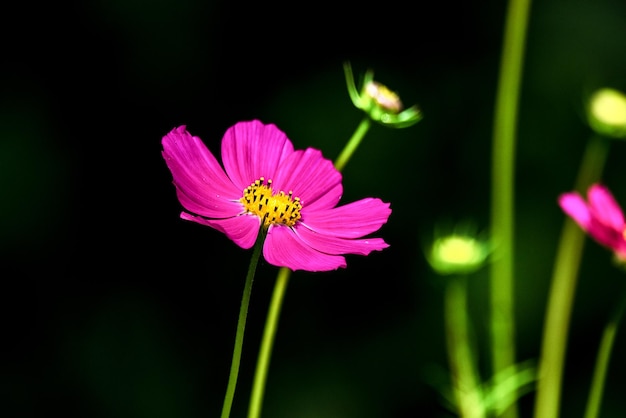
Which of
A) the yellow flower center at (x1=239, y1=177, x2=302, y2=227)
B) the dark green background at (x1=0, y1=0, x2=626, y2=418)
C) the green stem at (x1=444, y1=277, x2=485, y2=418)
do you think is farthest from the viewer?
the dark green background at (x1=0, y1=0, x2=626, y2=418)

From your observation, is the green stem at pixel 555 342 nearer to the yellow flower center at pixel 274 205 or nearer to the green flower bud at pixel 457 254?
the green flower bud at pixel 457 254

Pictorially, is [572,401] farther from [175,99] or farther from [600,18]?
[175,99]

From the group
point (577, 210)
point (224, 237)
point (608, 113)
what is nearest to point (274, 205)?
point (577, 210)

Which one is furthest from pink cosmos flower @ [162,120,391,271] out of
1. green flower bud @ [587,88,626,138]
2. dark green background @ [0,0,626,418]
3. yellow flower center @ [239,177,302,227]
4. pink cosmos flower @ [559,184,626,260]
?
dark green background @ [0,0,626,418]

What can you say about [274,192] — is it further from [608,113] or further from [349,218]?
[608,113]

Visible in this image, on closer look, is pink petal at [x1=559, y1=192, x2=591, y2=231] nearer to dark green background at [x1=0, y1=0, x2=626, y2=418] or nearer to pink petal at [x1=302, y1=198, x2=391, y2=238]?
pink petal at [x1=302, y1=198, x2=391, y2=238]

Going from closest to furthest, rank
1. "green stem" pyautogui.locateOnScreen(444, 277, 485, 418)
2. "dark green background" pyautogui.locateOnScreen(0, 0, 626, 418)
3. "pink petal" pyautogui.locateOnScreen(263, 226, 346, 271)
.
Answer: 1. "pink petal" pyautogui.locateOnScreen(263, 226, 346, 271)
2. "green stem" pyautogui.locateOnScreen(444, 277, 485, 418)
3. "dark green background" pyautogui.locateOnScreen(0, 0, 626, 418)

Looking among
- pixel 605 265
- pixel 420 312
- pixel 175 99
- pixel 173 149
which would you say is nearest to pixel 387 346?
pixel 420 312
